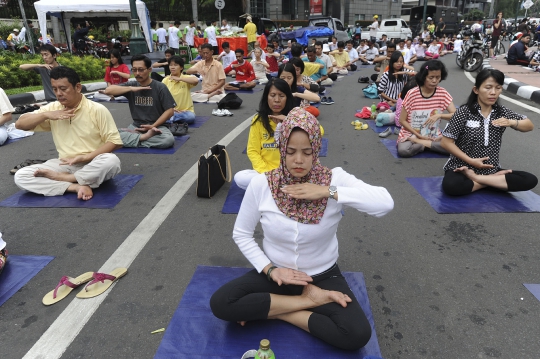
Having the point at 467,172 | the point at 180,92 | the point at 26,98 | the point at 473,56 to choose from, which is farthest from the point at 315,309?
the point at 473,56

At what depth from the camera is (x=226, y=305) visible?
7.51ft

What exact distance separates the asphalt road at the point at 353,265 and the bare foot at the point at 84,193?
0.23 meters

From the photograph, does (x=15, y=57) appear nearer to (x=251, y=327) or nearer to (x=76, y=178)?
(x=76, y=178)

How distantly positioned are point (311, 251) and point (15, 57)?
12.5 metres

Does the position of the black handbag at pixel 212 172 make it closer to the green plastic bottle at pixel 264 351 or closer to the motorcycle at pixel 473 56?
the green plastic bottle at pixel 264 351

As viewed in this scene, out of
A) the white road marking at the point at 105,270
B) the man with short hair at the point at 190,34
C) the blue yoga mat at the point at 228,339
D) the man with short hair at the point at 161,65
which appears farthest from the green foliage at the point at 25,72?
the blue yoga mat at the point at 228,339

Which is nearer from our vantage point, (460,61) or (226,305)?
(226,305)

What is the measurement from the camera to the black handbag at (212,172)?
427 cm

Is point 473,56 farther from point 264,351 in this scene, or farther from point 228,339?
point 264,351

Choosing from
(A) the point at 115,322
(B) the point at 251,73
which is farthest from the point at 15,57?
(A) the point at 115,322

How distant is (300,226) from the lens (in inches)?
85.8

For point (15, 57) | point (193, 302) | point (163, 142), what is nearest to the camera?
point (193, 302)

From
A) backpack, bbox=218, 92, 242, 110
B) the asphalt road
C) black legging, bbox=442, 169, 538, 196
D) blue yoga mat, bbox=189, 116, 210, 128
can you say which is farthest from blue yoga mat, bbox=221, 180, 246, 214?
backpack, bbox=218, 92, 242, 110

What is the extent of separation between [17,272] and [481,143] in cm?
451
